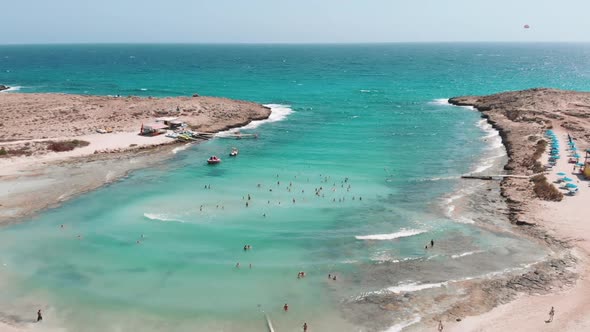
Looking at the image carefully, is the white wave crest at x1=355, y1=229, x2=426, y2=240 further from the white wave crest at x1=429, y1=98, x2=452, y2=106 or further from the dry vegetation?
the white wave crest at x1=429, y1=98, x2=452, y2=106

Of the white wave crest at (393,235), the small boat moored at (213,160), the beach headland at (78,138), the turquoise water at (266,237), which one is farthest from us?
the small boat moored at (213,160)

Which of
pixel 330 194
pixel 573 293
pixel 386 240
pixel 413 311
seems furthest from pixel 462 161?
pixel 413 311

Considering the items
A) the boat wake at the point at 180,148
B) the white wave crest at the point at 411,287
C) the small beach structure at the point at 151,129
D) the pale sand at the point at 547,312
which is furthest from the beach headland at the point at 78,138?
the pale sand at the point at 547,312

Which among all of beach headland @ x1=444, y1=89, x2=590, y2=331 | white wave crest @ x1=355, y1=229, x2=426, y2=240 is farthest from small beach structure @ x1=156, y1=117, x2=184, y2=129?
beach headland @ x1=444, y1=89, x2=590, y2=331

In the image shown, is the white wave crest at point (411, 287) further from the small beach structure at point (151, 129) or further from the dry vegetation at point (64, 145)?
the small beach structure at point (151, 129)

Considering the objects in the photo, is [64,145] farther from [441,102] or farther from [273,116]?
[441,102]

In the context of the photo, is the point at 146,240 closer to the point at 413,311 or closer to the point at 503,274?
the point at 413,311
